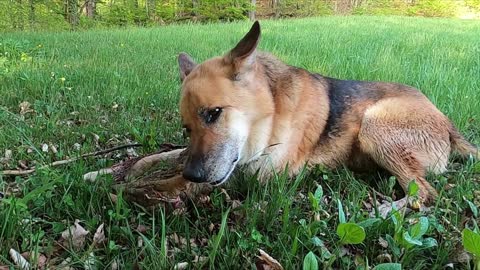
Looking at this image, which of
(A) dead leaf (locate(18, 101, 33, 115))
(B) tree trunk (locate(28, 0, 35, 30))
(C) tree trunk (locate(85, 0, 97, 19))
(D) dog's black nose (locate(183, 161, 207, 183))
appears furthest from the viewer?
(C) tree trunk (locate(85, 0, 97, 19))

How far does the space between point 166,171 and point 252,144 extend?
624 mm

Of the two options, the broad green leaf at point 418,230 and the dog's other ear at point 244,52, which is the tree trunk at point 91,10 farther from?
the broad green leaf at point 418,230

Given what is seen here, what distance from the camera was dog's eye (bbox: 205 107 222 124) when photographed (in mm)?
2551

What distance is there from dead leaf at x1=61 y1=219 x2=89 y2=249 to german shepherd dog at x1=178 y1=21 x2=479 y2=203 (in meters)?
0.63

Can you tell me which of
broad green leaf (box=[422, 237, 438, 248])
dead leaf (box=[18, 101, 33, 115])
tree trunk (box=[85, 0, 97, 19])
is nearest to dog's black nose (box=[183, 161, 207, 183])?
broad green leaf (box=[422, 237, 438, 248])

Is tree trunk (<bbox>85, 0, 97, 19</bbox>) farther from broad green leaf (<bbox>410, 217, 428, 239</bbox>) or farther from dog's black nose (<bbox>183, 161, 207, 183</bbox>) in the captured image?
broad green leaf (<bbox>410, 217, 428, 239</bbox>)

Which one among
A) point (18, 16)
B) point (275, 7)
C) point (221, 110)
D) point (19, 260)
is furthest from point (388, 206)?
point (275, 7)

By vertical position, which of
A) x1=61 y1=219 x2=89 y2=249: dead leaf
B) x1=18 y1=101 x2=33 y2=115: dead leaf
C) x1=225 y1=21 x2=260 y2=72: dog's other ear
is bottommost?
x1=61 y1=219 x2=89 y2=249: dead leaf

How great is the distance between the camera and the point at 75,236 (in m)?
2.14

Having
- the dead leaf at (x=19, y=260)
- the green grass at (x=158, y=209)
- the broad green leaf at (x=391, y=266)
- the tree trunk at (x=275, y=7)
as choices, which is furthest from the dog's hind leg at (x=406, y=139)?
the tree trunk at (x=275, y=7)

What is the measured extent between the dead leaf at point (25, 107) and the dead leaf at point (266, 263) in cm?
324

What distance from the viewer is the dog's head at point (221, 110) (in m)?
2.47

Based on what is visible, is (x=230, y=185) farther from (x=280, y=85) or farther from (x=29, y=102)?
(x=29, y=102)

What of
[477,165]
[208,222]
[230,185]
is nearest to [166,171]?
[230,185]
